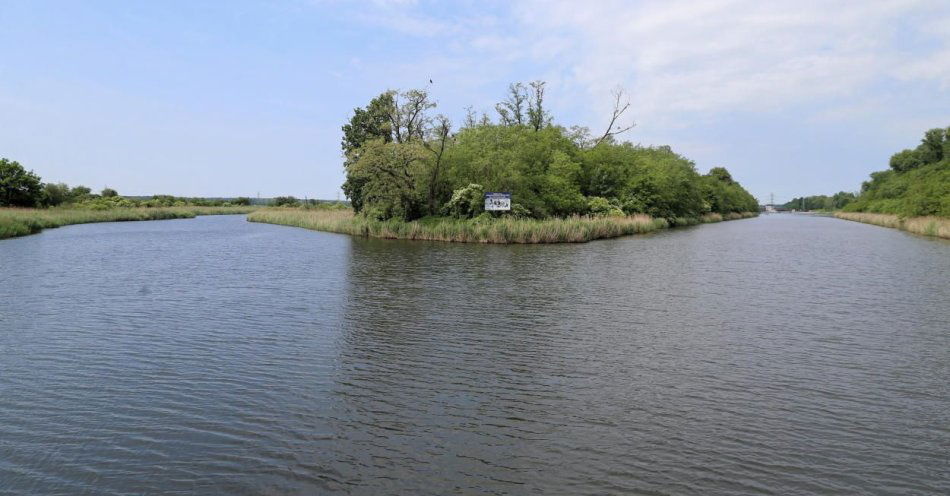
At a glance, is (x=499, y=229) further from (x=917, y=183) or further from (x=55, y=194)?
(x=917, y=183)

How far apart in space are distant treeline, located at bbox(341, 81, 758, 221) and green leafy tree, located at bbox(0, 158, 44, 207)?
114 feet

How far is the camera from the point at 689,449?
662 centimetres

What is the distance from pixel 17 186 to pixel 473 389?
71.5m

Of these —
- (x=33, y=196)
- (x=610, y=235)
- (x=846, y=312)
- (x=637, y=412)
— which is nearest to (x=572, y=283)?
(x=846, y=312)

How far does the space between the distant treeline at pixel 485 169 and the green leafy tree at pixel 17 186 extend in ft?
114

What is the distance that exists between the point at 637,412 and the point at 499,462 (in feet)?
8.29

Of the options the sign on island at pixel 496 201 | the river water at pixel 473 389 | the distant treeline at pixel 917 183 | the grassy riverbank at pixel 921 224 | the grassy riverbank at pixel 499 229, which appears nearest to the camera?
the river water at pixel 473 389

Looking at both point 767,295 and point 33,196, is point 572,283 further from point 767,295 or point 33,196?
point 33,196

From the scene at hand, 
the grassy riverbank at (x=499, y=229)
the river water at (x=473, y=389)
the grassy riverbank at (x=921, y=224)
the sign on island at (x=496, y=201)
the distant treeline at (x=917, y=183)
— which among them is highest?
the distant treeline at (x=917, y=183)

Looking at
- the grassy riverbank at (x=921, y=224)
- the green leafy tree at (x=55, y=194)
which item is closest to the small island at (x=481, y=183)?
the grassy riverbank at (x=921, y=224)

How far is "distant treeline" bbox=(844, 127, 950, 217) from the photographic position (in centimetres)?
5496

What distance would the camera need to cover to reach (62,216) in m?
60.5

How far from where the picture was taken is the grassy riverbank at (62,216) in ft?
141

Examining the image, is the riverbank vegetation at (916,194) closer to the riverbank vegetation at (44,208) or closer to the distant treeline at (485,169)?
the distant treeline at (485,169)
